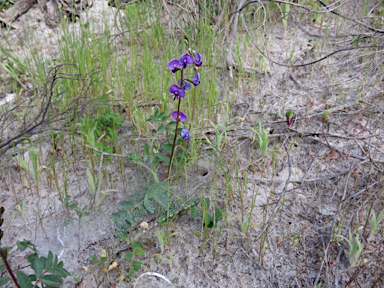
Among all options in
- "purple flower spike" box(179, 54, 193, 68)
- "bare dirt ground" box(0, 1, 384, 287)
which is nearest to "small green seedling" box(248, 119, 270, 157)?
"bare dirt ground" box(0, 1, 384, 287)

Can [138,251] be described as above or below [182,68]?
below

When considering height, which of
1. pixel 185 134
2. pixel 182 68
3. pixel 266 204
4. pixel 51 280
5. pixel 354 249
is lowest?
pixel 354 249

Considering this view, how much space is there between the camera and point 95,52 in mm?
2635

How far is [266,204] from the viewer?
1.71m

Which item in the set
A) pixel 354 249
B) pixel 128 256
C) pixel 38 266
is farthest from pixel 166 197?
pixel 354 249

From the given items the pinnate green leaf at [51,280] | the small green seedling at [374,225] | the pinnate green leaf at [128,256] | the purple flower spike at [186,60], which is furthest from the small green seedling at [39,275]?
the small green seedling at [374,225]

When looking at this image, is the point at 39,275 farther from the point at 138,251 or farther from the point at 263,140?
the point at 263,140

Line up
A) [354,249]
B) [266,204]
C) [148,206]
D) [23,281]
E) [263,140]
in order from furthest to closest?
[263,140] < [266,204] < [148,206] < [354,249] < [23,281]

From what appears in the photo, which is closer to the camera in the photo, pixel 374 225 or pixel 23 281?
pixel 23 281

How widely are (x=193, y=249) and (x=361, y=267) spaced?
2.73ft

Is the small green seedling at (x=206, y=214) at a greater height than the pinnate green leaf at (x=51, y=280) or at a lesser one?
lesser

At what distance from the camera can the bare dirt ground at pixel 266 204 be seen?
1560 mm

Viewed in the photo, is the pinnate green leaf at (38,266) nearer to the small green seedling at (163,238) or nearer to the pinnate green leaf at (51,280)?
the pinnate green leaf at (51,280)

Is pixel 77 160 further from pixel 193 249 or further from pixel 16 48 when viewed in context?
pixel 16 48
